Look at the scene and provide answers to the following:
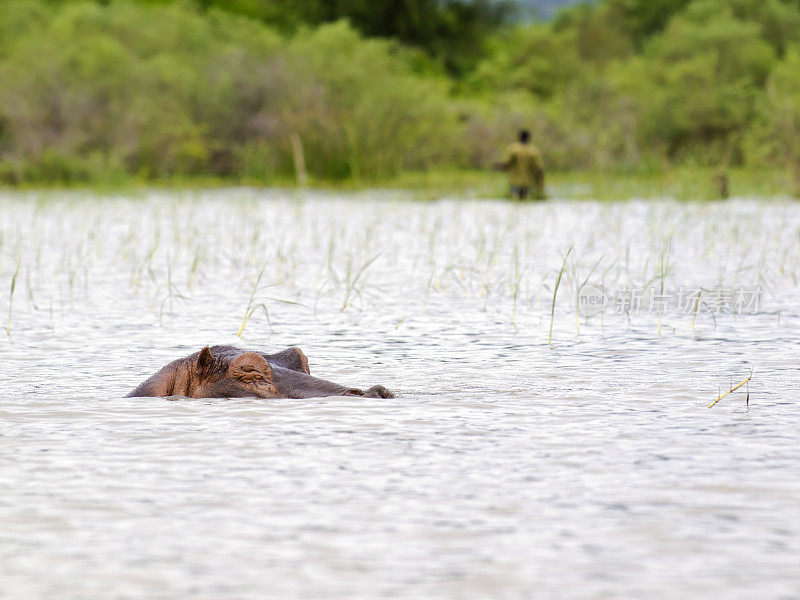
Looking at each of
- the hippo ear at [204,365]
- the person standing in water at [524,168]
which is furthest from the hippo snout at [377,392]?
the person standing in water at [524,168]

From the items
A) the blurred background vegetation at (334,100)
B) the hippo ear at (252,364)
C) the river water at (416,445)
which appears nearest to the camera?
the river water at (416,445)

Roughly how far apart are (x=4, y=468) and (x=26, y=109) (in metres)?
25.7

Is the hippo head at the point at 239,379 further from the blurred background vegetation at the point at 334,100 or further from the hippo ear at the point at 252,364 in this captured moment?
the blurred background vegetation at the point at 334,100

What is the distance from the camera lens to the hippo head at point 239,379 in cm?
582

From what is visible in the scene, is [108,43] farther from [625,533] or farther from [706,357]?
[625,533]

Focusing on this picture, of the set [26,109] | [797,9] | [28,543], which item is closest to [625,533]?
[28,543]

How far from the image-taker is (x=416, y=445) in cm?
502

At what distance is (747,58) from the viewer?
139ft

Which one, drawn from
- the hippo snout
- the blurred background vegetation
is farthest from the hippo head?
the blurred background vegetation

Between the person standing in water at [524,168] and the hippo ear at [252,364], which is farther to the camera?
the person standing in water at [524,168]

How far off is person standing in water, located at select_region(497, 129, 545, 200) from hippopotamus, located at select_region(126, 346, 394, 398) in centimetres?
1515

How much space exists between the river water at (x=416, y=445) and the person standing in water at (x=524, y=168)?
9.92 m

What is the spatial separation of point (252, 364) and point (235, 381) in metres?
0.11

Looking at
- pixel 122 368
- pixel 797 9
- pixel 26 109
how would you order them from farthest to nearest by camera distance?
pixel 797 9 < pixel 26 109 < pixel 122 368
